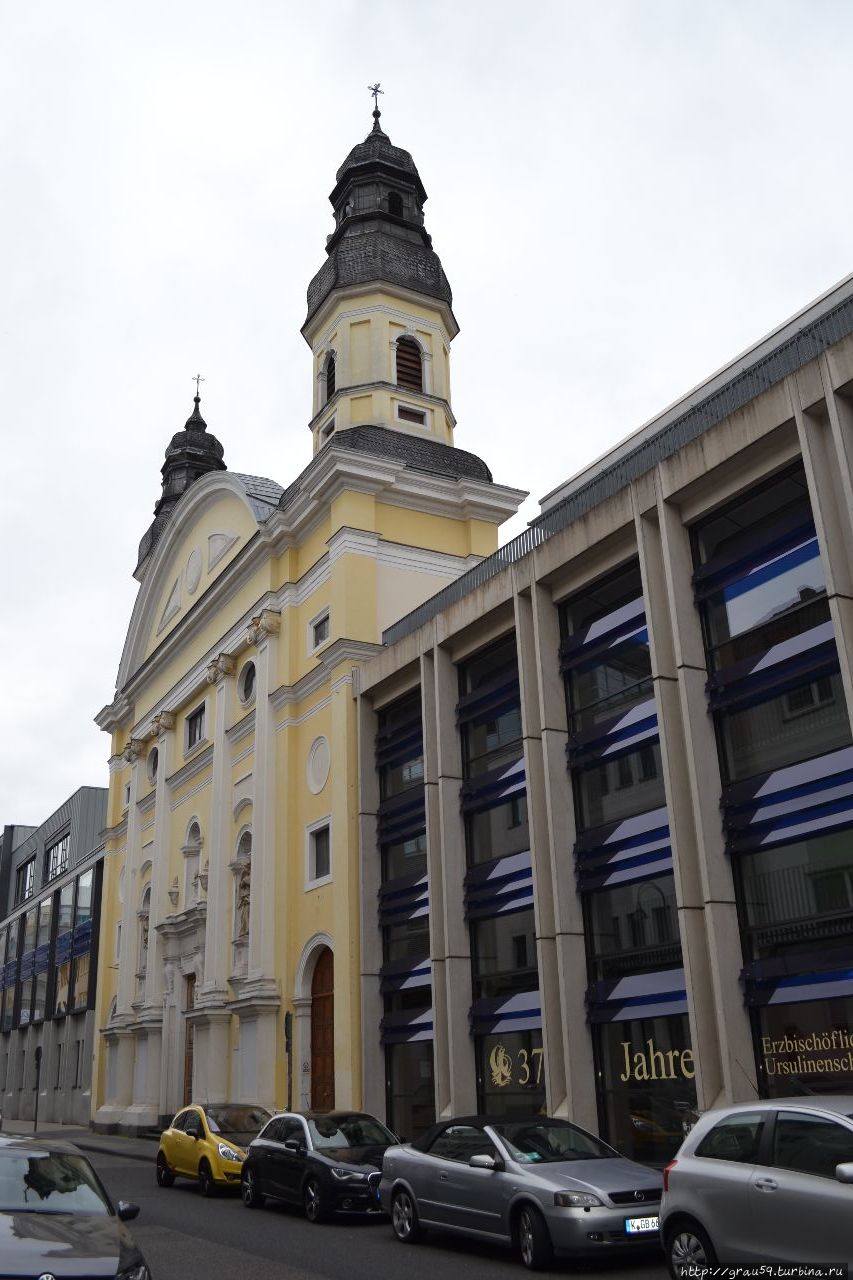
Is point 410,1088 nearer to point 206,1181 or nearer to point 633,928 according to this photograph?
point 206,1181

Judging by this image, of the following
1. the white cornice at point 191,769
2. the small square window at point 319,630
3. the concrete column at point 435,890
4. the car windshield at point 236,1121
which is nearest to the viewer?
the car windshield at point 236,1121

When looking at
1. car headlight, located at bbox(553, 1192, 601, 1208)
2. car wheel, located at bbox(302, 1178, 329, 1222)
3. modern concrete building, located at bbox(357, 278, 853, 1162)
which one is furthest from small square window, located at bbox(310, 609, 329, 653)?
car headlight, located at bbox(553, 1192, 601, 1208)

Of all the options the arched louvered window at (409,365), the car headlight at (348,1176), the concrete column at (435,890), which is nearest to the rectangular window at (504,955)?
the concrete column at (435,890)

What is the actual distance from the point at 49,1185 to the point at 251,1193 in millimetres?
8471

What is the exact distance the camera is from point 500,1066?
19.1m

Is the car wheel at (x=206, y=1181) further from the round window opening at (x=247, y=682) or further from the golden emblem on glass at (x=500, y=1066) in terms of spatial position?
the round window opening at (x=247, y=682)

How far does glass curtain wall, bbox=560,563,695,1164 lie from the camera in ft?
51.3

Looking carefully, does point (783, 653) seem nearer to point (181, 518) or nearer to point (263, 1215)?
point (263, 1215)

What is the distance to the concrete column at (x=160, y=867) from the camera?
114ft

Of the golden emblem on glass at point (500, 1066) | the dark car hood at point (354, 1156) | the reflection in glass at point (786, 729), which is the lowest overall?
the dark car hood at point (354, 1156)

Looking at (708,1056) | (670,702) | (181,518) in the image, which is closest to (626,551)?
(670,702)

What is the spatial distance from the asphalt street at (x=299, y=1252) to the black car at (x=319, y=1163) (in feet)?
0.84

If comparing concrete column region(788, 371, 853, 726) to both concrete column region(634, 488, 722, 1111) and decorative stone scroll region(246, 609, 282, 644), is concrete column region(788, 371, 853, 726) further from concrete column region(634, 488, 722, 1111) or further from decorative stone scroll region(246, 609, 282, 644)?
decorative stone scroll region(246, 609, 282, 644)

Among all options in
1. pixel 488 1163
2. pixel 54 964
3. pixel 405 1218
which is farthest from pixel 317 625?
pixel 54 964
